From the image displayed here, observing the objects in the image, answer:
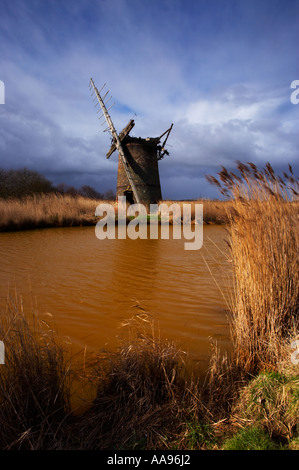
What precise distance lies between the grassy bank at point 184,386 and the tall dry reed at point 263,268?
0.01 m

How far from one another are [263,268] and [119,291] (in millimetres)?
2640

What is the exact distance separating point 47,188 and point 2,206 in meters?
15.6

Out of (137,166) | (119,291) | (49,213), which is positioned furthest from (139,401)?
(137,166)

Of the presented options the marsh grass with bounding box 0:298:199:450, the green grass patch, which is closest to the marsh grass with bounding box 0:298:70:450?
the marsh grass with bounding box 0:298:199:450

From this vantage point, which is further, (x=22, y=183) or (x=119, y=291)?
(x=22, y=183)

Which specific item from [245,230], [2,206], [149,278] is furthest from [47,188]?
[245,230]

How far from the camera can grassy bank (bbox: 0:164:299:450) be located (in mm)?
1706

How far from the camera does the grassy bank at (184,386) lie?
171 centimetres

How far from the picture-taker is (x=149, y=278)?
5.39m

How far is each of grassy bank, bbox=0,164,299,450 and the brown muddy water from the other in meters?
0.48

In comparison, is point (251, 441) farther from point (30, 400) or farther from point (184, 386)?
point (30, 400)

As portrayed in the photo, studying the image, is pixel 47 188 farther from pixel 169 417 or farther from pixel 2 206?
pixel 169 417

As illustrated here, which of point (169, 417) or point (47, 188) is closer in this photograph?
point (169, 417)

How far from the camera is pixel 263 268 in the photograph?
2.66 m
